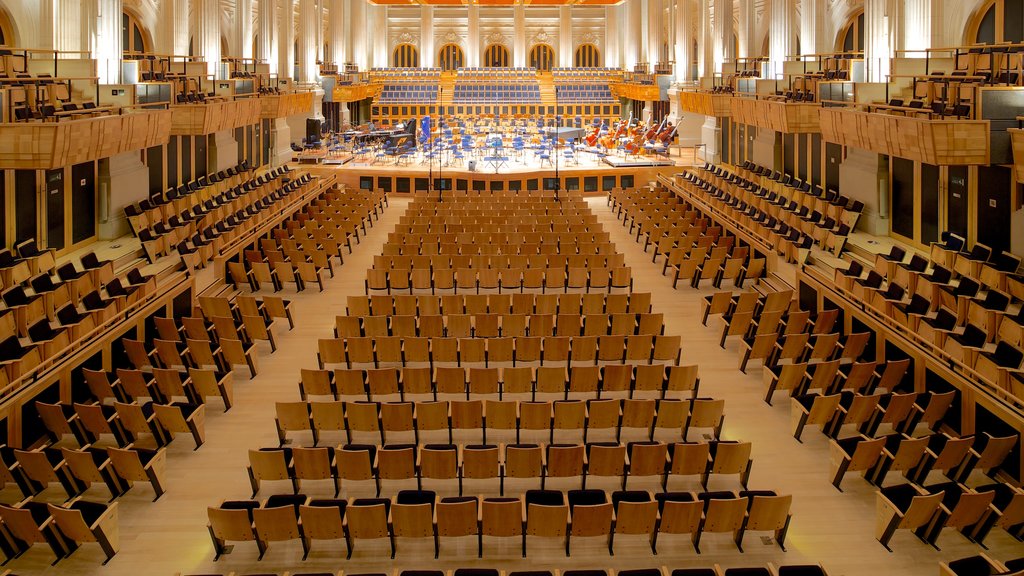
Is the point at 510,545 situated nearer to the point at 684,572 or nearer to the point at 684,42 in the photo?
the point at 684,572

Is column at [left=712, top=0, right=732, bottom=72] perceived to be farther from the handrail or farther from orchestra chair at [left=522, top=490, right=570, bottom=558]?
orchestra chair at [left=522, top=490, right=570, bottom=558]

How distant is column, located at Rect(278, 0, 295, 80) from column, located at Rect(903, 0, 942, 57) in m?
22.3

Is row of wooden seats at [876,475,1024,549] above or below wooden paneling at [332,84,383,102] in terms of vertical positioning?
below

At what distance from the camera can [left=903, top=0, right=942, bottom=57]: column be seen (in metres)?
18.5

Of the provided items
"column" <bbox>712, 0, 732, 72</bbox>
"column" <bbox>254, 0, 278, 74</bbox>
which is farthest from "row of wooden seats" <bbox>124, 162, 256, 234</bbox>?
"column" <bbox>712, 0, 732, 72</bbox>

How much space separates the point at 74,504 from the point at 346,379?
136 inches

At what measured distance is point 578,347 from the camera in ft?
38.4

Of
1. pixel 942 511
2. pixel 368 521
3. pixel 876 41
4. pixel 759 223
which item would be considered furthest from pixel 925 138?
pixel 368 521

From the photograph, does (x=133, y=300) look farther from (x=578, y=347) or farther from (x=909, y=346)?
(x=909, y=346)

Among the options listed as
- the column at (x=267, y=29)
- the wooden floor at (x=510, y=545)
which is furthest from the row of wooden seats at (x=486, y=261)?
the column at (x=267, y=29)

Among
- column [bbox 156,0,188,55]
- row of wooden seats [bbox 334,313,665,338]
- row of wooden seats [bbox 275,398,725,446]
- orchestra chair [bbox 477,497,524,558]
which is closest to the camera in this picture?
orchestra chair [bbox 477,497,524,558]

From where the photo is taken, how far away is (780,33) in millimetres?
27359

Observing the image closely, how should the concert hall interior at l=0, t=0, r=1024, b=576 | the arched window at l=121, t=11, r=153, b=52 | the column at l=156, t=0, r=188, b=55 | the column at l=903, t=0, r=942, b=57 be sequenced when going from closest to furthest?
the concert hall interior at l=0, t=0, r=1024, b=576
the column at l=903, t=0, r=942, b=57
the column at l=156, t=0, r=188, b=55
the arched window at l=121, t=11, r=153, b=52

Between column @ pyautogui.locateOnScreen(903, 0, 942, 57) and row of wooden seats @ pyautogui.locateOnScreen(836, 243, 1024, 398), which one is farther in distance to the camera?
column @ pyautogui.locateOnScreen(903, 0, 942, 57)
